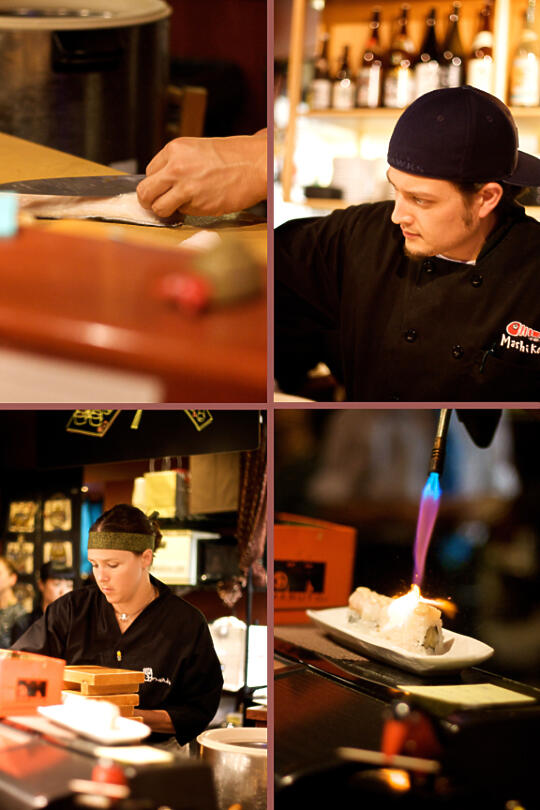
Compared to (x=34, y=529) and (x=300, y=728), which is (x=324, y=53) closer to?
(x=34, y=529)

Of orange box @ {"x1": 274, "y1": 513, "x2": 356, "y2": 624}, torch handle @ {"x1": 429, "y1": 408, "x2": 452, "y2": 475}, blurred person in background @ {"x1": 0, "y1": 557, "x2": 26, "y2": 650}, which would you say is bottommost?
blurred person in background @ {"x1": 0, "y1": 557, "x2": 26, "y2": 650}

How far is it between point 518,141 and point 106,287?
52 centimetres

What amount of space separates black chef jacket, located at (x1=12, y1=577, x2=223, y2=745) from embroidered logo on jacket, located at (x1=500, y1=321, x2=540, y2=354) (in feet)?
1.91

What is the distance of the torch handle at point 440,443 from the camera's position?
1.10 m

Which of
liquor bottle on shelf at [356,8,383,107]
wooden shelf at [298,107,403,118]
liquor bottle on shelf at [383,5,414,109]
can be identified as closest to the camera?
wooden shelf at [298,107,403,118]

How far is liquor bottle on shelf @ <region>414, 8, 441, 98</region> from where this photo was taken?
1403 millimetres

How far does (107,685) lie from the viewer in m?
1.10

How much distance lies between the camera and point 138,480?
120 centimetres

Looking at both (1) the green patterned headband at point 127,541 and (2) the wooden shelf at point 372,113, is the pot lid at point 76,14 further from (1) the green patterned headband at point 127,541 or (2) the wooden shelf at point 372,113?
(1) the green patterned headband at point 127,541

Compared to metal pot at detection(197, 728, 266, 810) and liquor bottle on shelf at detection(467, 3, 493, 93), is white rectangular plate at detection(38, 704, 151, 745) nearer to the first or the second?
metal pot at detection(197, 728, 266, 810)

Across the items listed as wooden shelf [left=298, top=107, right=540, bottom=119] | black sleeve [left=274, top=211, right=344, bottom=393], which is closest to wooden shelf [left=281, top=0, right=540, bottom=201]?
wooden shelf [left=298, top=107, right=540, bottom=119]

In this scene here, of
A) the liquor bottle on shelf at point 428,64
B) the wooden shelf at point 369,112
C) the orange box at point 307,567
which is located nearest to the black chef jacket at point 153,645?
the orange box at point 307,567

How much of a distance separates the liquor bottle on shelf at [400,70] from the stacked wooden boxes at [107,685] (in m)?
0.90

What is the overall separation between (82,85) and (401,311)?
735 mm
